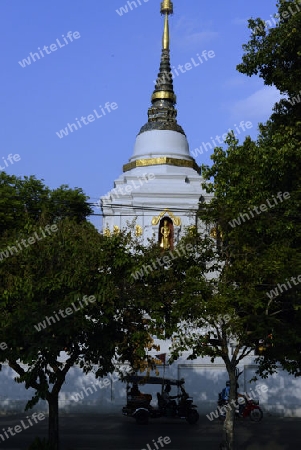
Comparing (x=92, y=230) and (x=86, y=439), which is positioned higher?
(x=92, y=230)

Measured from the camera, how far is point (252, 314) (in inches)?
686

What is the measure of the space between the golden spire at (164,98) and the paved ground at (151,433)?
1034 inches

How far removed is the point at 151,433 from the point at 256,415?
5388mm

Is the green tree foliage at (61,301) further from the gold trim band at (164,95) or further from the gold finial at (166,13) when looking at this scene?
the gold finial at (166,13)

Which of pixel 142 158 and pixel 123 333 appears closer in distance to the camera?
pixel 123 333

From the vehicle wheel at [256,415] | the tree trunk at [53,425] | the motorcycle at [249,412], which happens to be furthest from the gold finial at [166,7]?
the tree trunk at [53,425]

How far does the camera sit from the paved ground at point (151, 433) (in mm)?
19828

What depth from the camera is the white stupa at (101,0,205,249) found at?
44.1 meters

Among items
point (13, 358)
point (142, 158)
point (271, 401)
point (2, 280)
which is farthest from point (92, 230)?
point (142, 158)

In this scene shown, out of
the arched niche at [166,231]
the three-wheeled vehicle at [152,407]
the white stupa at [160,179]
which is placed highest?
the white stupa at [160,179]

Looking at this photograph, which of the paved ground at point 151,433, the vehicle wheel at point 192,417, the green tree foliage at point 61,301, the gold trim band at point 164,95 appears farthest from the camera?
the gold trim band at point 164,95

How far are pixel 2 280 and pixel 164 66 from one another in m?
35.5

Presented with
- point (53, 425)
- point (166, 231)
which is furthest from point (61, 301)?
point (166, 231)

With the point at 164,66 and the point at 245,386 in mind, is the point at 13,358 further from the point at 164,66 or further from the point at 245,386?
the point at 164,66
